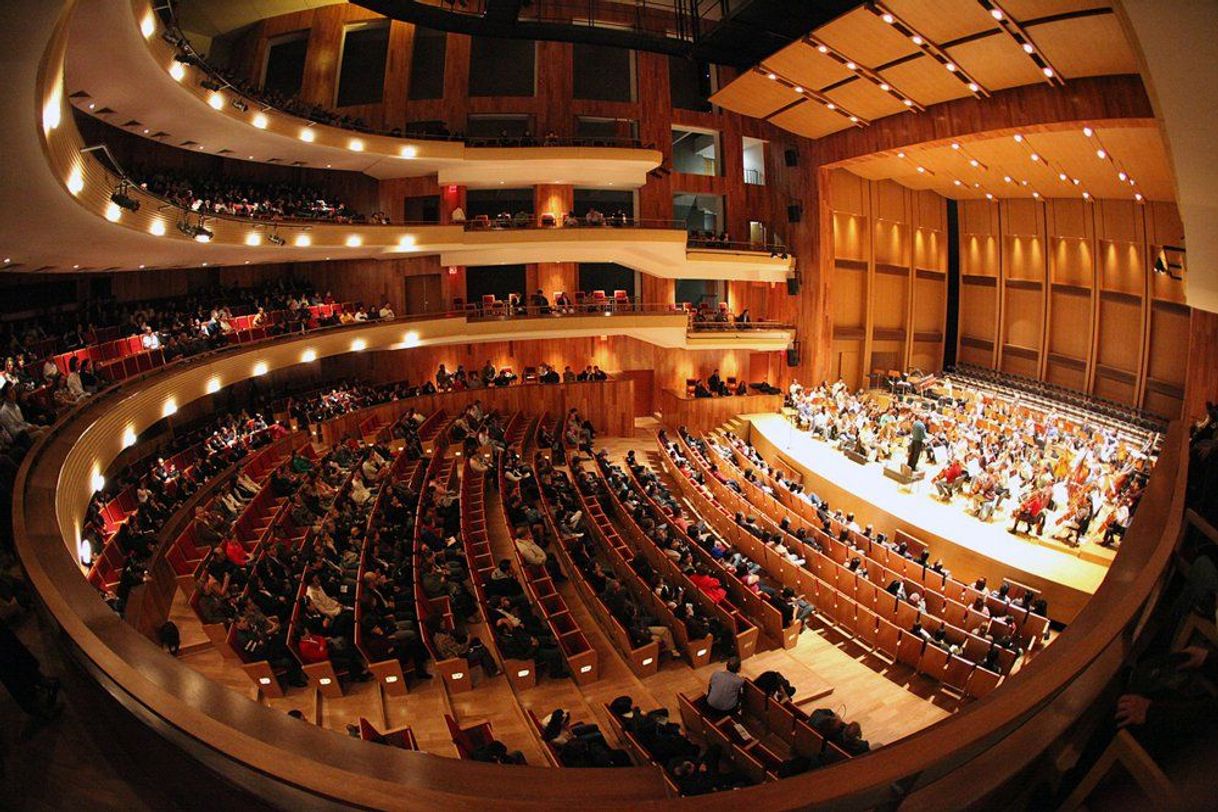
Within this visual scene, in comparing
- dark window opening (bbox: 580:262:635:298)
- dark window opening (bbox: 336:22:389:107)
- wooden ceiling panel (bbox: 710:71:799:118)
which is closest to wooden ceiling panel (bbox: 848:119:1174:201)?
wooden ceiling panel (bbox: 710:71:799:118)

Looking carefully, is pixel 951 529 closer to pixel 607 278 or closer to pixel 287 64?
pixel 607 278

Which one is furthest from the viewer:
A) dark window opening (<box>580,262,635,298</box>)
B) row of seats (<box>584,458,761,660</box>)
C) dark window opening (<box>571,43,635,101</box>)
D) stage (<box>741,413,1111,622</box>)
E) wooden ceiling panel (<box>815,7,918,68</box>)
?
dark window opening (<box>580,262,635,298</box>)

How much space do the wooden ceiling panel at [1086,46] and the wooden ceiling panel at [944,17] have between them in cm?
53

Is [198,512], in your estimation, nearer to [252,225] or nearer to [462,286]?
[252,225]

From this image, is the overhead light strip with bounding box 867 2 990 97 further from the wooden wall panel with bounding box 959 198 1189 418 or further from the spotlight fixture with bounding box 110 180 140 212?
the spotlight fixture with bounding box 110 180 140 212

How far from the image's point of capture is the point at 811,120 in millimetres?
12008

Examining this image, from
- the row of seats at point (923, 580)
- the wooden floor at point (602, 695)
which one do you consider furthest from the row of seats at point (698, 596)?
the row of seats at point (923, 580)

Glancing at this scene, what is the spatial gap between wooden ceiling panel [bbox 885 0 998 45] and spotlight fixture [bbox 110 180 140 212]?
7.57m

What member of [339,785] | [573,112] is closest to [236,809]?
[339,785]

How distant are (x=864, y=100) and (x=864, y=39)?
2368mm

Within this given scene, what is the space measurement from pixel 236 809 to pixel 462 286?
12946 millimetres

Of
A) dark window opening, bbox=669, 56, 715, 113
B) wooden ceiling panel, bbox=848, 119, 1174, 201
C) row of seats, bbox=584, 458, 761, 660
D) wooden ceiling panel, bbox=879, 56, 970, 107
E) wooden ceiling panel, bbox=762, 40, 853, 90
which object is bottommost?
row of seats, bbox=584, 458, 761, 660

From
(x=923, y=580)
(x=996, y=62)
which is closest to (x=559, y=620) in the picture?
(x=923, y=580)

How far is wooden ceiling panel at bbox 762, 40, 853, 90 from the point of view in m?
8.97
